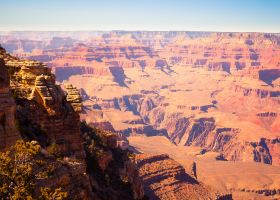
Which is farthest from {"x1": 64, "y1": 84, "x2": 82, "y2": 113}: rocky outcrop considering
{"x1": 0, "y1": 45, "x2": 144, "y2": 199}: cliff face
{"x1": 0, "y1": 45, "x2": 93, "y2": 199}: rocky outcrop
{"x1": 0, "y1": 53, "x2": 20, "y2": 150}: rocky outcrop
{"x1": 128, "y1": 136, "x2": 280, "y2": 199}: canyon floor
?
{"x1": 128, "y1": 136, "x2": 280, "y2": 199}: canyon floor

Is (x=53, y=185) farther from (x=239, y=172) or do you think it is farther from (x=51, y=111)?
(x=239, y=172)

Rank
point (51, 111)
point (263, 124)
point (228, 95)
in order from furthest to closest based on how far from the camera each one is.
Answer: point (228, 95), point (263, 124), point (51, 111)

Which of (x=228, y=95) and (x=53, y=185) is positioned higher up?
(x=53, y=185)

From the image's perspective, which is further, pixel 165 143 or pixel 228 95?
pixel 228 95

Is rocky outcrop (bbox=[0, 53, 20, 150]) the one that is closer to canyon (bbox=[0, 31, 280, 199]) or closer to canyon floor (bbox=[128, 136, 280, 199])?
canyon (bbox=[0, 31, 280, 199])

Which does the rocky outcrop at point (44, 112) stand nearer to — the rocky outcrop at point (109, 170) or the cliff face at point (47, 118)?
the cliff face at point (47, 118)

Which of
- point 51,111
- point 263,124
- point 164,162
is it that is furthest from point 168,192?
point 263,124

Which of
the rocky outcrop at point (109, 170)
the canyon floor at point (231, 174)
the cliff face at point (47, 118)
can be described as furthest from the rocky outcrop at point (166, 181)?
the cliff face at point (47, 118)

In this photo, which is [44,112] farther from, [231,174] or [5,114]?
[231,174]

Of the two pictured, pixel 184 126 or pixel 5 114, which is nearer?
pixel 5 114

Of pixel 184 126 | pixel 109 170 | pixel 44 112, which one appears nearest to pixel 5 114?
pixel 44 112

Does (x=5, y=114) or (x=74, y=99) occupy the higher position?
(x=5, y=114)
